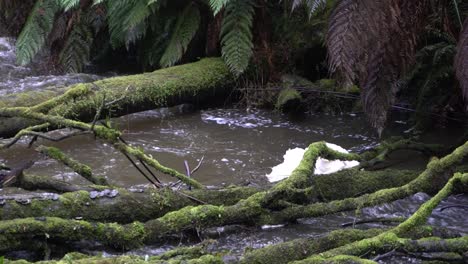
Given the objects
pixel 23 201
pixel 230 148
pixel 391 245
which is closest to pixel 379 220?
pixel 391 245

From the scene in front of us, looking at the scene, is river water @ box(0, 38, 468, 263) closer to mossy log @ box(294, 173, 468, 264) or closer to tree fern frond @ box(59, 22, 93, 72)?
tree fern frond @ box(59, 22, 93, 72)

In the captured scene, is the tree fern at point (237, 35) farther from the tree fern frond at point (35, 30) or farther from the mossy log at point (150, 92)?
the tree fern frond at point (35, 30)

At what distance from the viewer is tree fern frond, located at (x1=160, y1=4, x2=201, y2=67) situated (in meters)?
6.30

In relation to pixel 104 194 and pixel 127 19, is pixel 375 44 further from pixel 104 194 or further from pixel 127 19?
pixel 127 19

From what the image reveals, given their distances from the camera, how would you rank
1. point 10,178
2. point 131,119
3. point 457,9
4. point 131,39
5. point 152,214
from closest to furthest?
1. point 10,178
2. point 152,214
3. point 457,9
4. point 131,119
5. point 131,39

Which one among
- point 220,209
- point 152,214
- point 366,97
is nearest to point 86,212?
point 152,214

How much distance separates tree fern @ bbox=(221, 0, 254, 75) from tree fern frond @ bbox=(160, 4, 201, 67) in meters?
0.35

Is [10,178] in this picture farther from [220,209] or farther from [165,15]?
[165,15]

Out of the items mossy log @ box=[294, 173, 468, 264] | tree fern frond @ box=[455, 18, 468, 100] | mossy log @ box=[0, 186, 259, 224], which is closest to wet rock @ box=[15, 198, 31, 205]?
mossy log @ box=[0, 186, 259, 224]

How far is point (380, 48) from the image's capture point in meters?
3.63

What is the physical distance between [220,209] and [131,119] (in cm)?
288

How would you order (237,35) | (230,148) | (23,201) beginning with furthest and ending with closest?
1. (237,35)
2. (230,148)
3. (23,201)

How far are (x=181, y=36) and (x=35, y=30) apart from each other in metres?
1.58

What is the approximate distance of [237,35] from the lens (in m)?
5.97
